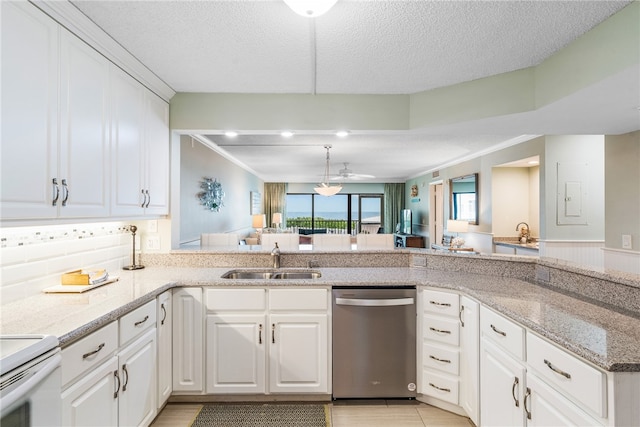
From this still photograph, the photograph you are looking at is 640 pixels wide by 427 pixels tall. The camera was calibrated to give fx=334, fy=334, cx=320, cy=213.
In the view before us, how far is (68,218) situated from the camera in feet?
5.51

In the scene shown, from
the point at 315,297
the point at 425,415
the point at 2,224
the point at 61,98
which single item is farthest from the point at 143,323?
the point at 425,415

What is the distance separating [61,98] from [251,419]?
2171mm

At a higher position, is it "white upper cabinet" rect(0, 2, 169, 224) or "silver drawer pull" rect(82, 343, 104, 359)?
"white upper cabinet" rect(0, 2, 169, 224)

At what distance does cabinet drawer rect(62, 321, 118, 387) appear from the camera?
1.34 metres

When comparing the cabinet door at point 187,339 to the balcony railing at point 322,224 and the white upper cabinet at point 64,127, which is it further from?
the balcony railing at point 322,224

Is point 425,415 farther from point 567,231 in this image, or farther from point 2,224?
point 567,231

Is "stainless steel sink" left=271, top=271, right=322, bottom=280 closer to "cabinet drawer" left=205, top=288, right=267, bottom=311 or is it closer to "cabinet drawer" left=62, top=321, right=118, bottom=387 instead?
"cabinet drawer" left=205, top=288, right=267, bottom=311

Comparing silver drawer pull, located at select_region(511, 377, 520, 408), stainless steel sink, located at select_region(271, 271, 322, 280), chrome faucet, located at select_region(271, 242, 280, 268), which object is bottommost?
silver drawer pull, located at select_region(511, 377, 520, 408)

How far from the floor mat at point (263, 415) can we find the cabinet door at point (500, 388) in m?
0.98

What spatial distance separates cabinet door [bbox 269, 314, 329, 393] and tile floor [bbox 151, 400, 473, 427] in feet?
0.76

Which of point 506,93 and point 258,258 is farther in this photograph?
point 258,258

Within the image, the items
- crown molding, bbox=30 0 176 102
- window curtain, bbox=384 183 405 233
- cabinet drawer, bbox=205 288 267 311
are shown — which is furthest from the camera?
window curtain, bbox=384 183 405 233

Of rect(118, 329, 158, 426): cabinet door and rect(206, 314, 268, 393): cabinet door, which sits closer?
rect(118, 329, 158, 426): cabinet door

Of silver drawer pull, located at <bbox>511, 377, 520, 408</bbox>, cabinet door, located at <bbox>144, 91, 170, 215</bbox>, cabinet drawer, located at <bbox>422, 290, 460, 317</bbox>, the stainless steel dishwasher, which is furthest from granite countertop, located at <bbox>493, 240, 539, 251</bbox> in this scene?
cabinet door, located at <bbox>144, 91, 170, 215</bbox>
